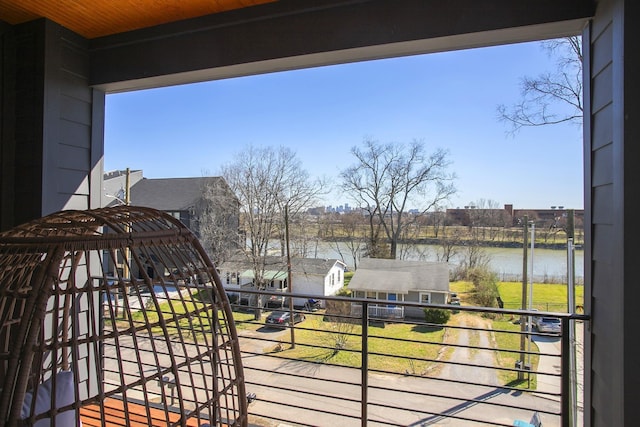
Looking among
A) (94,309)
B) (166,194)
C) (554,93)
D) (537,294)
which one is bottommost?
(537,294)

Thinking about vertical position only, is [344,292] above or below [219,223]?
below

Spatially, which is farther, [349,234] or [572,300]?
[349,234]

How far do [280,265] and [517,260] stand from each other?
183 cm

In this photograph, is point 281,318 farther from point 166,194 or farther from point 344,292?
point 166,194

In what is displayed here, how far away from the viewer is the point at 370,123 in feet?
11.1

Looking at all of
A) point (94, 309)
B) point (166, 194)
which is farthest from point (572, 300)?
point (166, 194)

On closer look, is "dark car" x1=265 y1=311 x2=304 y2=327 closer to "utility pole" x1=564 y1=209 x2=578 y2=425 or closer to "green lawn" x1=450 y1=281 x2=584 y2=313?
"green lawn" x1=450 y1=281 x2=584 y2=313

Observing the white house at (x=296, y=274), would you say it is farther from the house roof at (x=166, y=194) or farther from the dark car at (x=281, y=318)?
the house roof at (x=166, y=194)

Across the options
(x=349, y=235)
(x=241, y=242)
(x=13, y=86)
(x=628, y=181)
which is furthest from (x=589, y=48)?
(x=13, y=86)

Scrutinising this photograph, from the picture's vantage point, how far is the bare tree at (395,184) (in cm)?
246

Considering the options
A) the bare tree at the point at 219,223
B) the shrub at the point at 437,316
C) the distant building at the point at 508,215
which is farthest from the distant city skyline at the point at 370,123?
the shrub at the point at 437,316

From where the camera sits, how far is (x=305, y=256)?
2895 mm

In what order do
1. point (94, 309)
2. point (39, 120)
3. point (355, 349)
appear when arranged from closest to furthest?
point (94, 309) → point (39, 120) → point (355, 349)

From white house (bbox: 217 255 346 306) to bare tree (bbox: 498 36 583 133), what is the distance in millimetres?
1511
